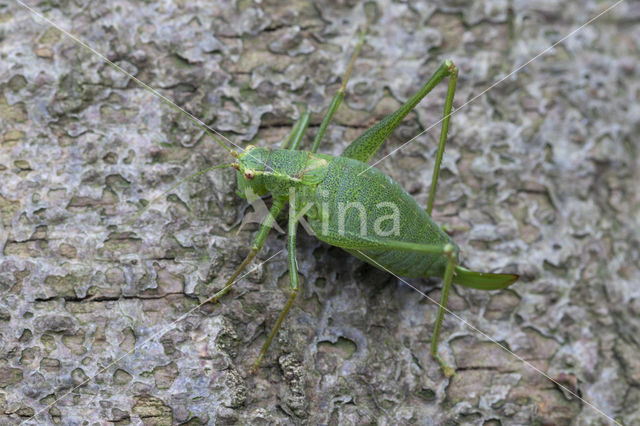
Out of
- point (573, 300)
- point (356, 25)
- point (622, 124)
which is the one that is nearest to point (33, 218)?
point (356, 25)

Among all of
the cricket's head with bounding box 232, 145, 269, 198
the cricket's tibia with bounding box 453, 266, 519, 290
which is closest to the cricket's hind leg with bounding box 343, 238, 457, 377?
the cricket's tibia with bounding box 453, 266, 519, 290

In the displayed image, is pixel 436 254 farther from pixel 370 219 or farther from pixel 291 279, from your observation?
pixel 291 279

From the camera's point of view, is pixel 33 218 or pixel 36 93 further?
pixel 36 93

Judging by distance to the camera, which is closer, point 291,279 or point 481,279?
point 291,279

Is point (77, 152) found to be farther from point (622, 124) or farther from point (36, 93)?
point (622, 124)

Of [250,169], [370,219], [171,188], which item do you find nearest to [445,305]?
[370,219]
